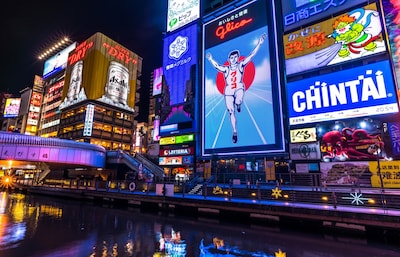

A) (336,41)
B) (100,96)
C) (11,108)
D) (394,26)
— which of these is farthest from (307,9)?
(11,108)

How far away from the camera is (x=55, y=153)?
33.2 m

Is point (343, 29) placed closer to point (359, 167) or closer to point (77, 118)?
point (359, 167)

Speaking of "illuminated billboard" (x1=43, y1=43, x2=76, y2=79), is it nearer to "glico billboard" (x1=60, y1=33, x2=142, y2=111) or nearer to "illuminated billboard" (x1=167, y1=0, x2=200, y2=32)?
"glico billboard" (x1=60, y1=33, x2=142, y2=111)

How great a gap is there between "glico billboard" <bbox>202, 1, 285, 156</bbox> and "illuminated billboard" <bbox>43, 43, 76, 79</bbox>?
74624mm

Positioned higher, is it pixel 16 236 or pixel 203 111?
pixel 203 111

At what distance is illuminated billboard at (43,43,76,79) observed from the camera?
307 ft

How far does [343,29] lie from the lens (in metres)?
28.3

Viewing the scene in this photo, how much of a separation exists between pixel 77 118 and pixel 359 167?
78.8m

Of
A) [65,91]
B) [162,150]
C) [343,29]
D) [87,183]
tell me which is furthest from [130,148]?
[343,29]

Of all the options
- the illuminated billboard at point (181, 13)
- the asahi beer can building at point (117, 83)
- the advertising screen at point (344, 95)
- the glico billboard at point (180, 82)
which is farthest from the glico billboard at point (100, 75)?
the advertising screen at point (344, 95)

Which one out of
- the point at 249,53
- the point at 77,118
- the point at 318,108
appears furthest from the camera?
the point at 77,118

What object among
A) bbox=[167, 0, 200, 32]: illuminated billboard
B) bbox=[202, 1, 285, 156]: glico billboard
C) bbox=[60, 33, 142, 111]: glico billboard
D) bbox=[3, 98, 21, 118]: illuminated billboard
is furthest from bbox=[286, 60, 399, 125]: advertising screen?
bbox=[3, 98, 21, 118]: illuminated billboard

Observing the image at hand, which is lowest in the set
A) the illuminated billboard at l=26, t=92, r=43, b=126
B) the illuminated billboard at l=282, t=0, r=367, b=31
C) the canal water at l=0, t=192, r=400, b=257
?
the canal water at l=0, t=192, r=400, b=257

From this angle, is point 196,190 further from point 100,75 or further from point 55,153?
point 100,75
